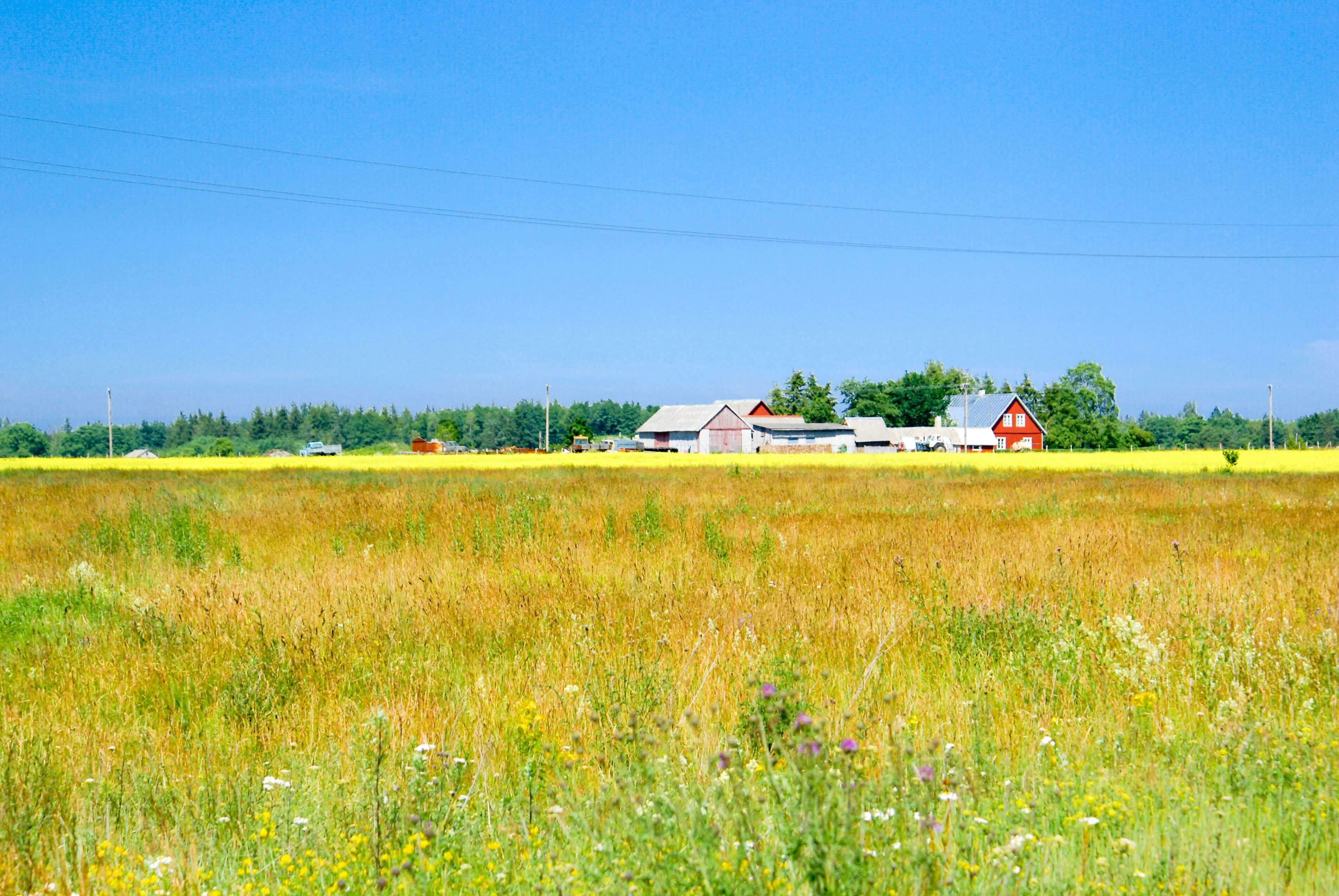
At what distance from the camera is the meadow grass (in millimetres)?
2416

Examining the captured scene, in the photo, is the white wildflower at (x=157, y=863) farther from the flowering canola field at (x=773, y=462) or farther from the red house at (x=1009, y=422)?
the red house at (x=1009, y=422)

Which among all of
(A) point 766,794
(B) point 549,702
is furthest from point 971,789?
(B) point 549,702

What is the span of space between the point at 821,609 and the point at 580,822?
13.7 feet

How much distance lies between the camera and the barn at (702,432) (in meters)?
107

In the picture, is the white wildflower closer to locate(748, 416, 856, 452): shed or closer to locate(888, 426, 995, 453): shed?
locate(888, 426, 995, 453): shed

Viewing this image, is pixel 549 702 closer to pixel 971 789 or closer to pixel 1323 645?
pixel 971 789

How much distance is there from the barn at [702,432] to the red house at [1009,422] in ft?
97.0

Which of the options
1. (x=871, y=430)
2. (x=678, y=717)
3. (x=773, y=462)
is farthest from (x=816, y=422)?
(x=678, y=717)

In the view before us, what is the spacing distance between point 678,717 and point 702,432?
103862 mm

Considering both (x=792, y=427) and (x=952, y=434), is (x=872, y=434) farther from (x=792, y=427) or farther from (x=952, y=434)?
(x=792, y=427)

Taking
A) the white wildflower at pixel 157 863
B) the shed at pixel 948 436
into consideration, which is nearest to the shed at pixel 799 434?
the shed at pixel 948 436

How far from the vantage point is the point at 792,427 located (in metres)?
109

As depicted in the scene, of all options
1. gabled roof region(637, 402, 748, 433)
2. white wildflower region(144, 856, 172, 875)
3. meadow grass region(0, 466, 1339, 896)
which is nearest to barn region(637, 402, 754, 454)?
gabled roof region(637, 402, 748, 433)

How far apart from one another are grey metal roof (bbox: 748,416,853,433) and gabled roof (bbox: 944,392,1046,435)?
1676cm
